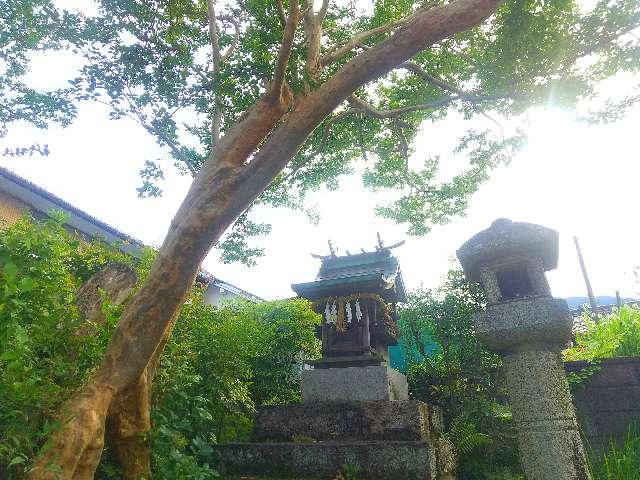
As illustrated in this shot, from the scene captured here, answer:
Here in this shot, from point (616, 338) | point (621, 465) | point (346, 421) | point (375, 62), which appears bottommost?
point (621, 465)

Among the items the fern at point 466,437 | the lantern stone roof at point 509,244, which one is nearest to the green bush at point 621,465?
the fern at point 466,437

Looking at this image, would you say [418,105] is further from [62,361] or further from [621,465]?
[621,465]

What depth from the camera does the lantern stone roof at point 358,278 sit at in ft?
29.2

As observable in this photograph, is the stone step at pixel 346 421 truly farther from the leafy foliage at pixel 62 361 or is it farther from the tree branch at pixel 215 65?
the tree branch at pixel 215 65

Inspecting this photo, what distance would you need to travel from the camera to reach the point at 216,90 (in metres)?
5.88

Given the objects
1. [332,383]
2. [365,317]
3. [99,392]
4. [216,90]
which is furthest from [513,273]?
[99,392]

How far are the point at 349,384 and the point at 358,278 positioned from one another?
2.40 metres

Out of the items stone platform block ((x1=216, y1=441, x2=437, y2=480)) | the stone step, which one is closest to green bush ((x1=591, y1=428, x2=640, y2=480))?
the stone step

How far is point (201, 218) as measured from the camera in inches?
157

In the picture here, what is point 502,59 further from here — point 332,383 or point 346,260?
point 346,260

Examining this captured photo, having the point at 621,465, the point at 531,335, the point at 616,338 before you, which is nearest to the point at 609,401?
the point at 616,338

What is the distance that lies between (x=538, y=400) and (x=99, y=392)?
18.0 ft

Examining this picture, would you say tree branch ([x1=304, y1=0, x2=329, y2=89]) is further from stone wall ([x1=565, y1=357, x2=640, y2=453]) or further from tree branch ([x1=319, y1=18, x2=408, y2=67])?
stone wall ([x1=565, y1=357, x2=640, y2=453])

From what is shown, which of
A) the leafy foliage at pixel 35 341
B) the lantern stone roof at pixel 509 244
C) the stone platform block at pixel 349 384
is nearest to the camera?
the leafy foliage at pixel 35 341
